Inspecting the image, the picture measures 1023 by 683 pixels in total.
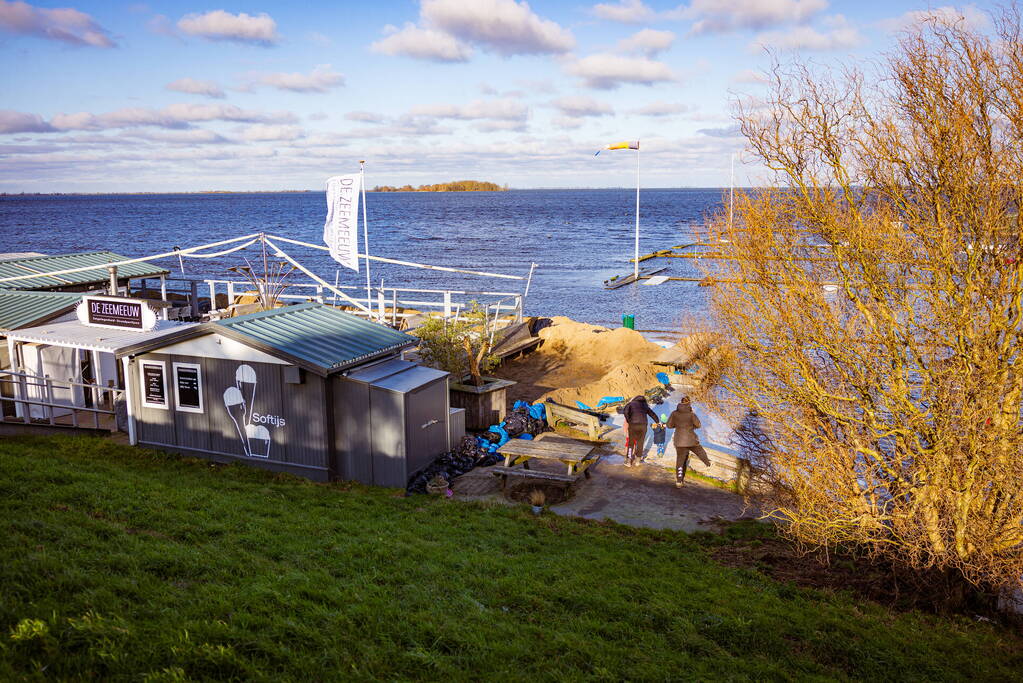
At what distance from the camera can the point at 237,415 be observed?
43.4ft

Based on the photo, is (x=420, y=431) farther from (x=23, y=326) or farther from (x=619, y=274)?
(x=619, y=274)

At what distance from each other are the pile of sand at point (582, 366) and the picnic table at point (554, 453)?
5.99 meters

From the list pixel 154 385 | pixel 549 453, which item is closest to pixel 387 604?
pixel 549 453

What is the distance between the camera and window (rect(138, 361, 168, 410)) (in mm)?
13791

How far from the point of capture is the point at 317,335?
13609 millimetres

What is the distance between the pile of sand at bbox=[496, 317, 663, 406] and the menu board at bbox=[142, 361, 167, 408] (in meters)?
9.17

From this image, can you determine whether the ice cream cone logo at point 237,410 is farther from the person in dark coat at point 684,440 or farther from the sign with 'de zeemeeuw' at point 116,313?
the person in dark coat at point 684,440

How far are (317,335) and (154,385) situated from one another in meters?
3.34

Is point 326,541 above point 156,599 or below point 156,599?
below

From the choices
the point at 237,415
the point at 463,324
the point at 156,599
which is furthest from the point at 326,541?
the point at 463,324

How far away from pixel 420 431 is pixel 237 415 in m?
3.34

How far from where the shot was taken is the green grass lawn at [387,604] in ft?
17.9

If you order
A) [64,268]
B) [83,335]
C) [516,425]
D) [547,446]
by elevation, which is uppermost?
[64,268]

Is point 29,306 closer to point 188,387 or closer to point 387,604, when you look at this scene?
point 188,387
